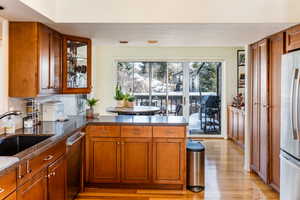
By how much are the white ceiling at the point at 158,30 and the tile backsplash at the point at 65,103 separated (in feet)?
2.92

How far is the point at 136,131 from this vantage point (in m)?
3.55

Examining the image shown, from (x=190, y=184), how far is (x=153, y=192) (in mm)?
497

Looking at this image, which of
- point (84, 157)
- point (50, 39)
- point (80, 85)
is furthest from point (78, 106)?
point (50, 39)

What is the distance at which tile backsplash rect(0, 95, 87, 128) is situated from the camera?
3035 mm

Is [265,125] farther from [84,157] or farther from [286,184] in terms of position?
[84,157]

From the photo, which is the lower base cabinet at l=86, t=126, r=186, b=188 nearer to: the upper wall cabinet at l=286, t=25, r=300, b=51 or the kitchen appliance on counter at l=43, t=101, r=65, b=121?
the kitchen appliance on counter at l=43, t=101, r=65, b=121

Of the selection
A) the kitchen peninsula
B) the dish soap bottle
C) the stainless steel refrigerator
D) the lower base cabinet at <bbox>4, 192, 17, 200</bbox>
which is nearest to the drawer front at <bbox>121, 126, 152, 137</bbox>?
the kitchen peninsula

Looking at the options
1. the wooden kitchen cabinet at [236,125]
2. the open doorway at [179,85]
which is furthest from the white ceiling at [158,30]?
the open doorway at [179,85]

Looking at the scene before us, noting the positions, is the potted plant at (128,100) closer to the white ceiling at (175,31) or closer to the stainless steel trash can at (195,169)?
the white ceiling at (175,31)

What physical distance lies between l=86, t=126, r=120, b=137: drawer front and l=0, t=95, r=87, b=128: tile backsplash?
28.7 inches

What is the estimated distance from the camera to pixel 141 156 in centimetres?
357

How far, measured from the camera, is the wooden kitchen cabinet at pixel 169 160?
11.6ft

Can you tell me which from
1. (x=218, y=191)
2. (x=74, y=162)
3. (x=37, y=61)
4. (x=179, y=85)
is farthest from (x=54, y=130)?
(x=179, y=85)

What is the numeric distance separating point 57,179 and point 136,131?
47.9 inches
